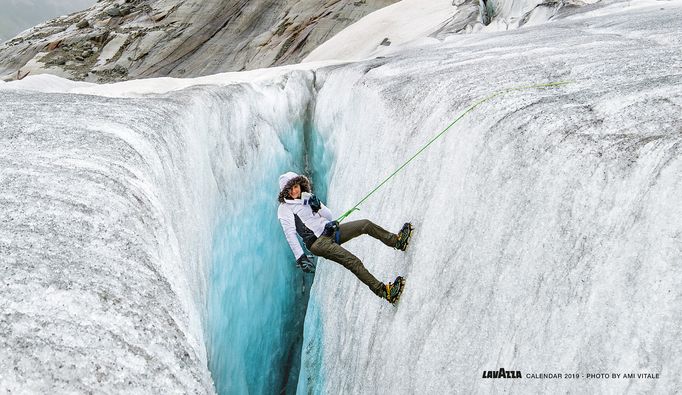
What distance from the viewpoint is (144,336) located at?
271 cm

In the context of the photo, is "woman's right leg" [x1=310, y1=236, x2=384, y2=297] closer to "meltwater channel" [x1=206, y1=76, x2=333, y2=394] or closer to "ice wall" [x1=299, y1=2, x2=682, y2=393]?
"ice wall" [x1=299, y1=2, x2=682, y2=393]

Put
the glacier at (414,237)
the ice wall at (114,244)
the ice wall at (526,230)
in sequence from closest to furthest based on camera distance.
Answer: the ice wall at (114,244), the glacier at (414,237), the ice wall at (526,230)

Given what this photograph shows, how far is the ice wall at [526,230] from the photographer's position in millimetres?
2779

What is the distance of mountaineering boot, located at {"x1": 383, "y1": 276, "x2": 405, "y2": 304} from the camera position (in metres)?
4.84

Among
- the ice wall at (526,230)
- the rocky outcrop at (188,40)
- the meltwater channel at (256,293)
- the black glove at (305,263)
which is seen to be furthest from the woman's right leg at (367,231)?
the rocky outcrop at (188,40)

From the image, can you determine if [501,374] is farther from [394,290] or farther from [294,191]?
[294,191]

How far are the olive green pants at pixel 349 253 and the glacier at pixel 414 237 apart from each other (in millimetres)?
283

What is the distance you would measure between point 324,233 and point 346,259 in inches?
21.9

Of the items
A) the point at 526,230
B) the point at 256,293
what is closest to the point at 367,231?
the point at 526,230

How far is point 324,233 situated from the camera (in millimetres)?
5797

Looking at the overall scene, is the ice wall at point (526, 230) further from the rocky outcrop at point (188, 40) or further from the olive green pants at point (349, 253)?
the rocky outcrop at point (188, 40)

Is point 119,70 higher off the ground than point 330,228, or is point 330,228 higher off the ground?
point 119,70

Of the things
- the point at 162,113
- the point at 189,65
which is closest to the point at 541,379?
the point at 162,113

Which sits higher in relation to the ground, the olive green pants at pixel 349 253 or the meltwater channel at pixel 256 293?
the olive green pants at pixel 349 253
